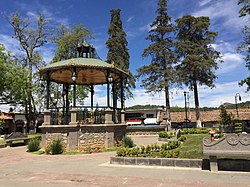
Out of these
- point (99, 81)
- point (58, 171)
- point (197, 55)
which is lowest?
point (58, 171)

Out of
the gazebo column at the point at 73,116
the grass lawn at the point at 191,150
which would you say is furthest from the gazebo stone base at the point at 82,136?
the grass lawn at the point at 191,150

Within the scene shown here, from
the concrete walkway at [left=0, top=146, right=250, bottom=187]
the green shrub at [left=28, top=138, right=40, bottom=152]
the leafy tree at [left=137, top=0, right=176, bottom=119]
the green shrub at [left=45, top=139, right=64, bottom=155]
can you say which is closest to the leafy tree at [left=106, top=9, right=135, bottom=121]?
the leafy tree at [left=137, top=0, right=176, bottom=119]

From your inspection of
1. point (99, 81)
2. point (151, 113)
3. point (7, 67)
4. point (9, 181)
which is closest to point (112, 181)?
point (9, 181)

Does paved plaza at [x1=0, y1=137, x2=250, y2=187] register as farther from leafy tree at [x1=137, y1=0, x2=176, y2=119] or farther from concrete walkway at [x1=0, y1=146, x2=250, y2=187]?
leafy tree at [x1=137, y1=0, x2=176, y2=119]

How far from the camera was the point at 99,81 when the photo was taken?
19.2 metres

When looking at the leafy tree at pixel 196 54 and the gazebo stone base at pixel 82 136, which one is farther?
the leafy tree at pixel 196 54

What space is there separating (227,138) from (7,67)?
1125 inches

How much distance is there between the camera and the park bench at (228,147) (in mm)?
6586

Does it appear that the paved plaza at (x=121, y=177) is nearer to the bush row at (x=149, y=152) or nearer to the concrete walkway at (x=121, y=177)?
the concrete walkway at (x=121, y=177)

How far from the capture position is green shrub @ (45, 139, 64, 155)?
1224cm

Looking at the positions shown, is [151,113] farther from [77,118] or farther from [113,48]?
[77,118]

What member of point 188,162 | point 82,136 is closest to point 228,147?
point 188,162

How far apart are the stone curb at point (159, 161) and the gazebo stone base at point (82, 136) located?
481cm

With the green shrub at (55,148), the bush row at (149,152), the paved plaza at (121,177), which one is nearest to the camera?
the paved plaza at (121,177)
